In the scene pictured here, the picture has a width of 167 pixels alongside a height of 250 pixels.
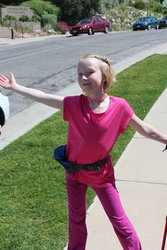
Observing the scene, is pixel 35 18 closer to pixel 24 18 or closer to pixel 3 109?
pixel 24 18

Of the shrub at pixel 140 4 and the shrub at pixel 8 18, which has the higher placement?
the shrub at pixel 140 4

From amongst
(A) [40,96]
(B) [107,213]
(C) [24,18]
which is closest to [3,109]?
(A) [40,96]

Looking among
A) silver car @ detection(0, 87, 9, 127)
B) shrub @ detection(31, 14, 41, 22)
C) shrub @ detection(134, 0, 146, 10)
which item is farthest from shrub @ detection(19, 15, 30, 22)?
silver car @ detection(0, 87, 9, 127)

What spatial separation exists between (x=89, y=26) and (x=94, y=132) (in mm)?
33703

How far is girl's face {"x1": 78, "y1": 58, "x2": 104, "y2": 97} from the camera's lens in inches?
99.8

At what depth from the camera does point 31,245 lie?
3357 mm

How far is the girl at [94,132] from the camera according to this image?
258cm

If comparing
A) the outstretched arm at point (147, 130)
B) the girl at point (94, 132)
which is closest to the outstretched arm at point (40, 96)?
the girl at point (94, 132)

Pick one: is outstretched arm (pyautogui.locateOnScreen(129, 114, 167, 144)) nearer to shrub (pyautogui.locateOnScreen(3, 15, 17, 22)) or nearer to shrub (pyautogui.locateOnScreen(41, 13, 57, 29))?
shrub (pyautogui.locateOnScreen(3, 15, 17, 22))

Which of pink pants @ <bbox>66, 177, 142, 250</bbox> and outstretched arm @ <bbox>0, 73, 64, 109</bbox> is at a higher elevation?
outstretched arm @ <bbox>0, 73, 64, 109</bbox>

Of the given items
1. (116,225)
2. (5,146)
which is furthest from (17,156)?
(116,225)

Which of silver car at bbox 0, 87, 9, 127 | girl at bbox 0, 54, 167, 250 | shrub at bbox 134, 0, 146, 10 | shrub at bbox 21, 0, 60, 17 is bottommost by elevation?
silver car at bbox 0, 87, 9, 127

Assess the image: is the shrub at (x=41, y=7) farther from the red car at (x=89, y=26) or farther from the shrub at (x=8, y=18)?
the red car at (x=89, y=26)

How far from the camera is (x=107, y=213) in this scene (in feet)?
8.96
